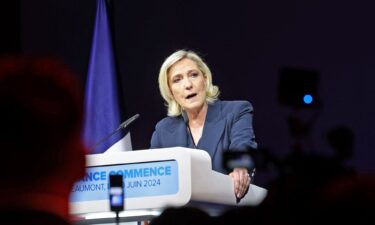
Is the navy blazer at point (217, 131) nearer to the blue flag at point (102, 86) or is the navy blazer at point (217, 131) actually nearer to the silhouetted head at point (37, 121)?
the blue flag at point (102, 86)

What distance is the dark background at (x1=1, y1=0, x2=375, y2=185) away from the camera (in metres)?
4.80

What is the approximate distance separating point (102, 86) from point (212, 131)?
2049 millimetres

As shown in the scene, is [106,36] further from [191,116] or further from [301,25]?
[191,116]

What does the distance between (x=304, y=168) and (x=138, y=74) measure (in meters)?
4.80

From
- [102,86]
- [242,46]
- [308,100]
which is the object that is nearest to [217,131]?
[242,46]

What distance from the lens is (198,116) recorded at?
392 cm

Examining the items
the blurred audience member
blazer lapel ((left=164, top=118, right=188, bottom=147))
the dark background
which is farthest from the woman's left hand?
the blurred audience member

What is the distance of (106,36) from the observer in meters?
5.64

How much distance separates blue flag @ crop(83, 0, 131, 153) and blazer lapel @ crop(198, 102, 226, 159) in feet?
5.57

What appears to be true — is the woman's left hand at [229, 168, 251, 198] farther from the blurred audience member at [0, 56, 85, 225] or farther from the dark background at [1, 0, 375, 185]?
the blurred audience member at [0, 56, 85, 225]

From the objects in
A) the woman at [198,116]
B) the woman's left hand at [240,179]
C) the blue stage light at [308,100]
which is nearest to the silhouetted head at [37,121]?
the blue stage light at [308,100]

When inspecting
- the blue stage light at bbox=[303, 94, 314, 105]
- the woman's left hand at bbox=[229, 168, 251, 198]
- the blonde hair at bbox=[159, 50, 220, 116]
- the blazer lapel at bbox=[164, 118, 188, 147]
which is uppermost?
the blonde hair at bbox=[159, 50, 220, 116]

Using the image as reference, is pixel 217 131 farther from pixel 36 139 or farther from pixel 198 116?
pixel 36 139

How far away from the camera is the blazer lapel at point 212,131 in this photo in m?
3.64
